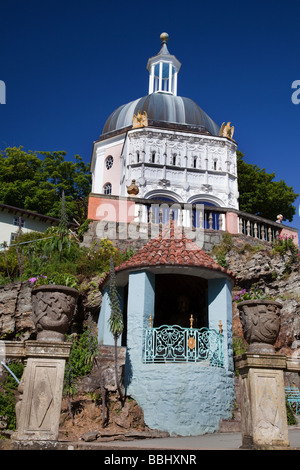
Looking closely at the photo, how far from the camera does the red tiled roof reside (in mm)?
12203

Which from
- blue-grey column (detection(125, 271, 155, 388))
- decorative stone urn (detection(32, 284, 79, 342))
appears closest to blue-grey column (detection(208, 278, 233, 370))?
blue-grey column (detection(125, 271, 155, 388))

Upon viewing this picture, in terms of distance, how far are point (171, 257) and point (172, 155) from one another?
20329mm

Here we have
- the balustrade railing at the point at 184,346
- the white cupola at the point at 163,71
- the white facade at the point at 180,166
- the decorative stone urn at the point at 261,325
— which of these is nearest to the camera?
the decorative stone urn at the point at 261,325

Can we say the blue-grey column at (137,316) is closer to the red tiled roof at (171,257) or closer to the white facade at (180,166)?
the red tiled roof at (171,257)

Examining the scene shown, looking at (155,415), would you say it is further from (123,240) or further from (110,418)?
(123,240)

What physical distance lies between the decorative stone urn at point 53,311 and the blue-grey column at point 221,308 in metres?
5.52

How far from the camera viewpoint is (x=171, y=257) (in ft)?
40.7

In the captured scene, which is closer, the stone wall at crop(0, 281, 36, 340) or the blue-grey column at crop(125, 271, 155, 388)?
the blue-grey column at crop(125, 271, 155, 388)

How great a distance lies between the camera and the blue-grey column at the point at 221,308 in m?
12.2

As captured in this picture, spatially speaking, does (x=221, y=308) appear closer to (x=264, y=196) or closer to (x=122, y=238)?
(x=122, y=238)

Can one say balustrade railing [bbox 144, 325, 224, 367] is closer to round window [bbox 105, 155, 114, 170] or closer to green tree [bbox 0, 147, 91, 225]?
green tree [bbox 0, 147, 91, 225]

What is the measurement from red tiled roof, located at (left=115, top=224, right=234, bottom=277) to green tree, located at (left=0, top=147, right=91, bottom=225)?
59.8 feet

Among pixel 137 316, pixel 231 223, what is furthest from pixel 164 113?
pixel 137 316

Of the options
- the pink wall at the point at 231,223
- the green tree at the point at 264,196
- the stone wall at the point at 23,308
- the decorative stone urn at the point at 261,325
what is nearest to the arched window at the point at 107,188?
the green tree at the point at 264,196
